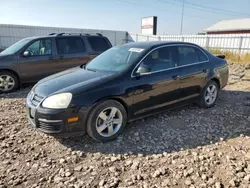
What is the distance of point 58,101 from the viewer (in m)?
3.02

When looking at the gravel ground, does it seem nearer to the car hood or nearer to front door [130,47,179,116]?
front door [130,47,179,116]

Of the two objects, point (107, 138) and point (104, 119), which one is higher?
point (104, 119)

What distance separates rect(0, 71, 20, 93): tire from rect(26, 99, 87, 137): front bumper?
371 centimetres

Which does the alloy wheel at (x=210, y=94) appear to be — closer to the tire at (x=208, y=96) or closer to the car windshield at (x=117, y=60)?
the tire at (x=208, y=96)

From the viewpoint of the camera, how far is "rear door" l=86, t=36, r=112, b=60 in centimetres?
715

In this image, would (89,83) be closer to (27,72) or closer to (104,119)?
(104,119)

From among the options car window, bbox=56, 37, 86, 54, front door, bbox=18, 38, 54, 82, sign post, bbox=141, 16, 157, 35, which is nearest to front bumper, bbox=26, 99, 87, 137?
front door, bbox=18, 38, 54, 82

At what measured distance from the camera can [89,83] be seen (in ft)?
10.6

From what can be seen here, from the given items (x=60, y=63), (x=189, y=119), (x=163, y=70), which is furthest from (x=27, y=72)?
(x=189, y=119)

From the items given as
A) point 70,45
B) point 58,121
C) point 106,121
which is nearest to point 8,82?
point 70,45

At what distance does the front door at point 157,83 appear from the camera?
3574 millimetres

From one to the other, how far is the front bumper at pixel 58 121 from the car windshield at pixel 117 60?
43.2 inches

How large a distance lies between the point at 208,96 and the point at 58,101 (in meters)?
3.45

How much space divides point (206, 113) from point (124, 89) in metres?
2.23
